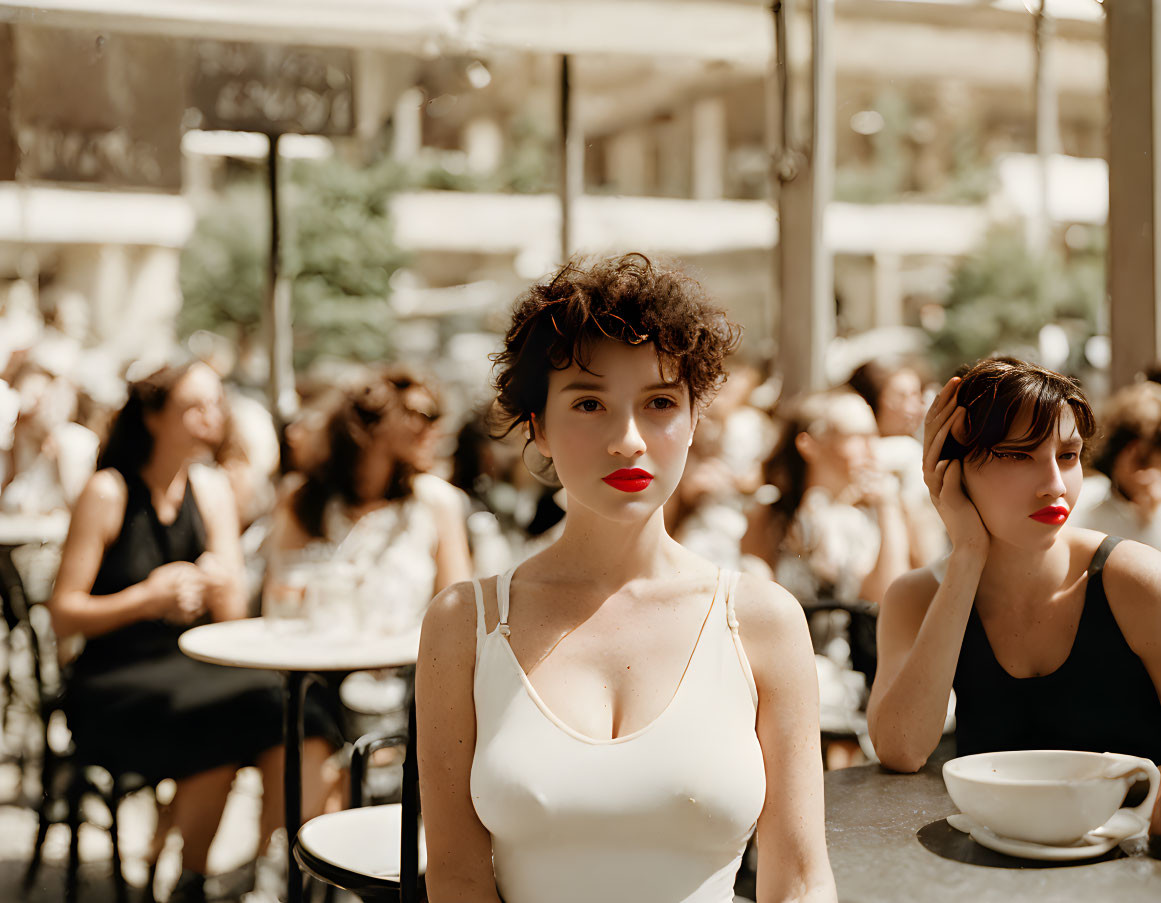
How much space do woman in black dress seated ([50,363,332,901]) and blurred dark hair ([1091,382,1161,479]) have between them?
2.30 m

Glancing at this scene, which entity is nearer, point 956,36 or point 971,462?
point 971,462

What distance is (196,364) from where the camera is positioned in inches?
144

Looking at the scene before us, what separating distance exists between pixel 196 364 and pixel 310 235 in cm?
1821

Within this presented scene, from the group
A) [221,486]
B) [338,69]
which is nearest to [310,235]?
[338,69]

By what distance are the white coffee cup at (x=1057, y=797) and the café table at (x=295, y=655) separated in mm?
1479

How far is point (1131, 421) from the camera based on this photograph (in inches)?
135

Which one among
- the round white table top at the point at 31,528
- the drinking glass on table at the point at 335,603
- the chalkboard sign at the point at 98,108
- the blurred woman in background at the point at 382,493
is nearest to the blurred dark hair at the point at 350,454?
the blurred woman in background at the point at 382,493

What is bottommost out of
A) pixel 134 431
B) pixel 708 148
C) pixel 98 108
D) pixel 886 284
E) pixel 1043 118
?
pixel 134 431

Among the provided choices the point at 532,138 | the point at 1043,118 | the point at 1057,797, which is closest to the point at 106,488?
the point at 1057,797

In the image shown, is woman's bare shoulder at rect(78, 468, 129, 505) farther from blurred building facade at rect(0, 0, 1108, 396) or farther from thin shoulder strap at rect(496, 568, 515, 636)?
thin shoulder strap at rect(496, 568, 515, 636)

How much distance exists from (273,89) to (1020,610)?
4938 mm

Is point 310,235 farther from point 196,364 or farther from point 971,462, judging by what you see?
point 971,462

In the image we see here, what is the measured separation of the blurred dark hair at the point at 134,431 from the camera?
3525mm

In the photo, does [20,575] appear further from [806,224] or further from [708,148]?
[708,148]
